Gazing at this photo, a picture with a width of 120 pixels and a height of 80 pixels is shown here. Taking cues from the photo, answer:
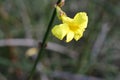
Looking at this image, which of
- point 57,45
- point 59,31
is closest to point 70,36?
point 59,31

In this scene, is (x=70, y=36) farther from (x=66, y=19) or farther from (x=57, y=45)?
(x=57, y=45)

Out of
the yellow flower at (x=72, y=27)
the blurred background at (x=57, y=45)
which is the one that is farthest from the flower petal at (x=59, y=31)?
the blurred background at (x=57, y=45)

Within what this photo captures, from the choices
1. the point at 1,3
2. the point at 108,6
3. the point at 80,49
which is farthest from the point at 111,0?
the point at 1,3

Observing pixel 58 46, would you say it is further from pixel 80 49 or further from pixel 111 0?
pixel 111 0

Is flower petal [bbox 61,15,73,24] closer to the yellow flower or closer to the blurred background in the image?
the yellow flower

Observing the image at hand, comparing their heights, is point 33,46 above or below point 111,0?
below

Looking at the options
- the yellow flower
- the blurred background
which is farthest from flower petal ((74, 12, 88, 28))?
the blurred background
